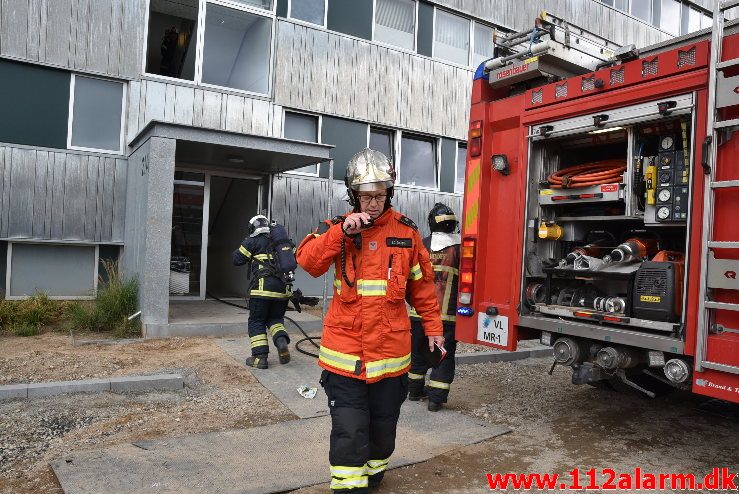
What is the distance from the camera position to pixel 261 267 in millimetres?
6293

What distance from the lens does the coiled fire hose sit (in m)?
4.20

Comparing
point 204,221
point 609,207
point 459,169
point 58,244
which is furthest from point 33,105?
point 459,169

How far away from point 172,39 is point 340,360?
10463mm

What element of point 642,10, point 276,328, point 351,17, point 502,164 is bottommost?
point 276,328

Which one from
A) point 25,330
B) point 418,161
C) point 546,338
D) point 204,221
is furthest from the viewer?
point 418,161

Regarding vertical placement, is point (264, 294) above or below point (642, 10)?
below

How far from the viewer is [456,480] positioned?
359cm

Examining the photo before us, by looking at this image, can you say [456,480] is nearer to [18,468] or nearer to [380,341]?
[380,341]

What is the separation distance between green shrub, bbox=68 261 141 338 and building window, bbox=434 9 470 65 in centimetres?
892

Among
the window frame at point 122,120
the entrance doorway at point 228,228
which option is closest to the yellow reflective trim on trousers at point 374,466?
the entrance doorway at point 228,228

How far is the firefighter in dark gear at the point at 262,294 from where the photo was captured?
20.6 ft

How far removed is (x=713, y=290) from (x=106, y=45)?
31.5 ft

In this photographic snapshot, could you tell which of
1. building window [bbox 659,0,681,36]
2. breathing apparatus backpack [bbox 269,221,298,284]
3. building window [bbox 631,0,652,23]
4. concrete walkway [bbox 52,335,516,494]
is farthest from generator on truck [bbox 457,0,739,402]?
building window [bbox 659,0,681,36]

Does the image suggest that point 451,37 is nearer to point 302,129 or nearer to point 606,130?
point 302,129
